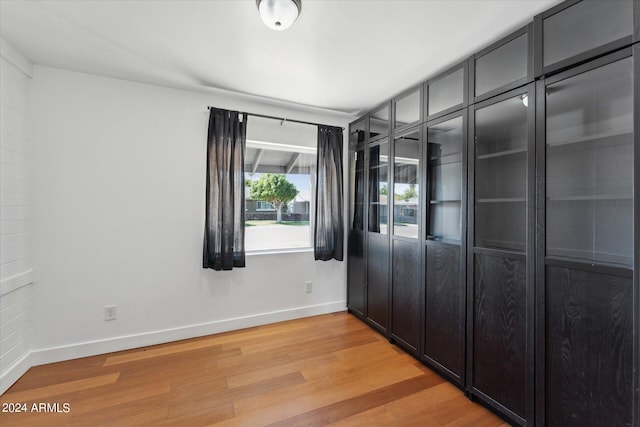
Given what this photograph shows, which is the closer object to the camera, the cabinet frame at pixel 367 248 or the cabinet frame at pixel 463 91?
the cabinet frame at pixel 463 91

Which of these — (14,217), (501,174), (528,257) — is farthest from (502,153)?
(14,217)

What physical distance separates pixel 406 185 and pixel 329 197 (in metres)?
1.02

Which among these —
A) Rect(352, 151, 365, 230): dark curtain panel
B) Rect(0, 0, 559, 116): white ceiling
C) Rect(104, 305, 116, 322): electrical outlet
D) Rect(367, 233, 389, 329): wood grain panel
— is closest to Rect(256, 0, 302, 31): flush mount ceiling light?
Rect(0, 0, 559, 116): white ceiling

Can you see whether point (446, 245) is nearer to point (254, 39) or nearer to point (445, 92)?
point (445, 92)

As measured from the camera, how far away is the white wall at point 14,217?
6.42ft

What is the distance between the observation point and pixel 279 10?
1513 millimetres

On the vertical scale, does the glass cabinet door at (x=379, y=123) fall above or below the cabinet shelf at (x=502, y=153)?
above

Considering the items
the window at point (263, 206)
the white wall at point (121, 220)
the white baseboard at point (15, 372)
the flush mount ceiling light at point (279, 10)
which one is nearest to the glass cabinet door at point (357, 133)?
the white wall at point (121, 220)

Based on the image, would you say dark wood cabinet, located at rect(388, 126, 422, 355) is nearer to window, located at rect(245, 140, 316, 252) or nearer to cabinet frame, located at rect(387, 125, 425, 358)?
cabinet frame, located at rect(387, 125, 425, 358)

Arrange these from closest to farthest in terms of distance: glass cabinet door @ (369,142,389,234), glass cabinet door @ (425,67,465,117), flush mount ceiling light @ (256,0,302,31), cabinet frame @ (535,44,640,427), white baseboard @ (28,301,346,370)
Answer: cabinet frame @ (535,44,640,427)
flush mount ceiling light @ (256,0,302,31)
glass cabinet door @ (425,67,465,117)
white baseboard @ (28,301,346,370)
glass cabinet door @ (369,142,389,234)

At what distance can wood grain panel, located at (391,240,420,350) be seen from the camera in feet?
7.91

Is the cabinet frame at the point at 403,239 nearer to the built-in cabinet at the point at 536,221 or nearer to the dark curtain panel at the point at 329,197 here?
the built-in cabinet at the point at 536,221

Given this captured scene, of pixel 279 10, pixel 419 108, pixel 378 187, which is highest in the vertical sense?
pixel 279 10

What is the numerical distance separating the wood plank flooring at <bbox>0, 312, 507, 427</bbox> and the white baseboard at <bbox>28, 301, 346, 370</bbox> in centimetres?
7
